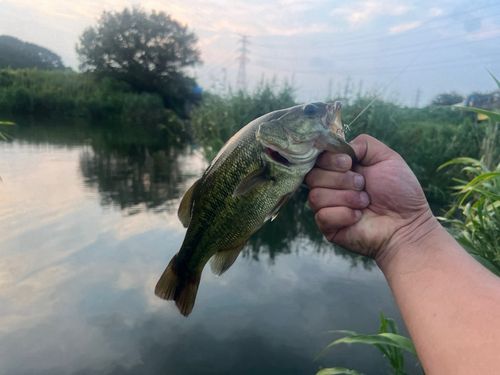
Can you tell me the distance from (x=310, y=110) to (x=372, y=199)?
650mm

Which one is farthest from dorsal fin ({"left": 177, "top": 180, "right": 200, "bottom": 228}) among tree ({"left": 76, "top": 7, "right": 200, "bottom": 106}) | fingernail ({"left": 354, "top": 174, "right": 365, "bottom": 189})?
tree ({"left": 76, "top": 7, "right": 200, "bottom": 106})

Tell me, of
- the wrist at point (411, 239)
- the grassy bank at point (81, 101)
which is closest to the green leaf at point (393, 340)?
the wrist at point (411, 239)

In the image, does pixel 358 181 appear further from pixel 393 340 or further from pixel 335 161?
pixel 393 340

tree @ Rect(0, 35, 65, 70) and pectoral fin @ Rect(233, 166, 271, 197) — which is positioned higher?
tree @ Rect(0, 35, 65, 70)

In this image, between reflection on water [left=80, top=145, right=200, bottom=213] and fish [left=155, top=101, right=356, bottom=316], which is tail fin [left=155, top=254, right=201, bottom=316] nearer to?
fish [left=155, top=101, right=356, bottom=316]

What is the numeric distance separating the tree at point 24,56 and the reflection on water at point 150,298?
20710 millimetres

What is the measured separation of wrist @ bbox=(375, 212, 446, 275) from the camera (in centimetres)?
167

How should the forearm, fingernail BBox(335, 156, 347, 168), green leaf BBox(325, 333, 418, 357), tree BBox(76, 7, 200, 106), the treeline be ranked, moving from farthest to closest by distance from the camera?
tree BBox(76, 7, 200, 106) → the treeline → green leaf BBox(325, 333, 418, 357) → fingernail BBox(335, 156, 347, 168) → the forearm

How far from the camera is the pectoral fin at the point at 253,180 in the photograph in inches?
61.4

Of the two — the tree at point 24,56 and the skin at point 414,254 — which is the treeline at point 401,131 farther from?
the tree at point 24,56

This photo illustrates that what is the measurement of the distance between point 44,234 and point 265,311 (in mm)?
4591

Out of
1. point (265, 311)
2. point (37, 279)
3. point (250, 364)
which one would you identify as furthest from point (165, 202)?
point (250, 364)

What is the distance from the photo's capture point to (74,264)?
5.32m

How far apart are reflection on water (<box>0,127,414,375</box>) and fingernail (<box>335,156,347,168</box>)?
120 inches
